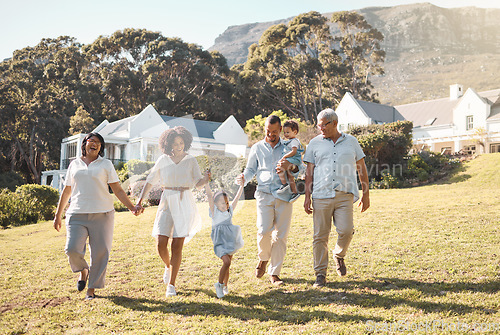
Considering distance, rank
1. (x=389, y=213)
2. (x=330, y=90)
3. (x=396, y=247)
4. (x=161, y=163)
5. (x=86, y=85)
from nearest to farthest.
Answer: (x=161, y=163), (x=396, y=247), (x=389, y=213), (x=86, y=85), (x=330, y=90)

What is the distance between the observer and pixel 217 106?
46.9 metres

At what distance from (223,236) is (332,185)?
142 centimetres

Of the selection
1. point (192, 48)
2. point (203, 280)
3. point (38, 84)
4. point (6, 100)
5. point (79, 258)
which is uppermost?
point (192, 48)

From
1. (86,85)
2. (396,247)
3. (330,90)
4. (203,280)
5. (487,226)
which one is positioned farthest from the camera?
(330,90)

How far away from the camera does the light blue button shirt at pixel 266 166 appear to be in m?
5.17

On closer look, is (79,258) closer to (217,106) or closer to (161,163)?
(161,163)

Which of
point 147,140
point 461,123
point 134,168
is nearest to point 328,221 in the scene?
point 134,168

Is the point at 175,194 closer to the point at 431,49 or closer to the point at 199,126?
the point at 199,126

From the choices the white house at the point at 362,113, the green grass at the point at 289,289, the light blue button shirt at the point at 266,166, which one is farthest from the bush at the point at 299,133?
the light blue button shirt at the point at 266,166

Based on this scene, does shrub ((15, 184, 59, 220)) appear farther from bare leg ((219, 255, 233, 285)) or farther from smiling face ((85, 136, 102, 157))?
bare leg ((219, 255, 233, 285))

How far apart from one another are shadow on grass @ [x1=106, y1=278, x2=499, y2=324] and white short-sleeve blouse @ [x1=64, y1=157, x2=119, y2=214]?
1.09 m

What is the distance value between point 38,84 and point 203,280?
155 ft

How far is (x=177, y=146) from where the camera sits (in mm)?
5055

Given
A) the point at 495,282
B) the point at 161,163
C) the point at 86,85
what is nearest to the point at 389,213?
the point at 495,282
